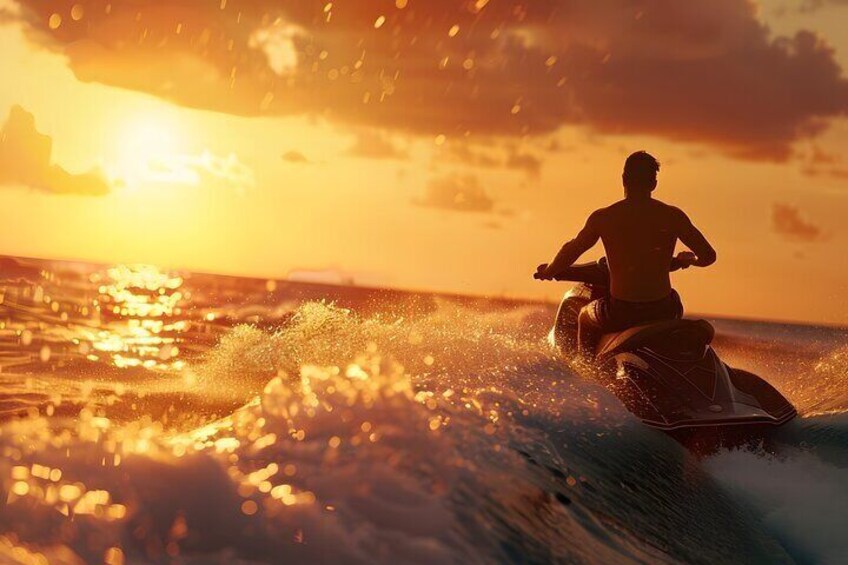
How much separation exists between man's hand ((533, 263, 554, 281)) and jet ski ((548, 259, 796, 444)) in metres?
0.95

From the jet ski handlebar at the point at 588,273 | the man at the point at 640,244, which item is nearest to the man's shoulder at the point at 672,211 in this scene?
the man at the point at 640,244

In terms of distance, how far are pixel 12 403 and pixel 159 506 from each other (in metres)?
8.22

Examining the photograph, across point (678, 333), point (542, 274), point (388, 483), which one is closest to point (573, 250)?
point (542, 274)

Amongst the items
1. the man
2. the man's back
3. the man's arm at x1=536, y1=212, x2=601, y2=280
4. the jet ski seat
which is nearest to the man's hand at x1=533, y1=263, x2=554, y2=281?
the man's arm at x1=536, y1=212, x2=601, y2=280

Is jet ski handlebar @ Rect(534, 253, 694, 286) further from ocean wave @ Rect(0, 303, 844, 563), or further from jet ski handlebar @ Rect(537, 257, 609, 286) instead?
→ ocean wave @ Rect(0, 303, 844, 563)

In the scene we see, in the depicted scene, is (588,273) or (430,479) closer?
(430,479)

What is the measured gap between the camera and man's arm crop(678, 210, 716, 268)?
660cm

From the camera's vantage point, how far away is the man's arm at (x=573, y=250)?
262 inches

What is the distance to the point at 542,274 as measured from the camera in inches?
291

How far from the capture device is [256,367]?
50.2 ft

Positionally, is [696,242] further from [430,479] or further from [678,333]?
[430,479]

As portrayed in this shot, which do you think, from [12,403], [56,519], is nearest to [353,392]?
[56,519]

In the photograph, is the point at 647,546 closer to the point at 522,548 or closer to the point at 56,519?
the point at 522,548

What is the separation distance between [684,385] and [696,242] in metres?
1.21
